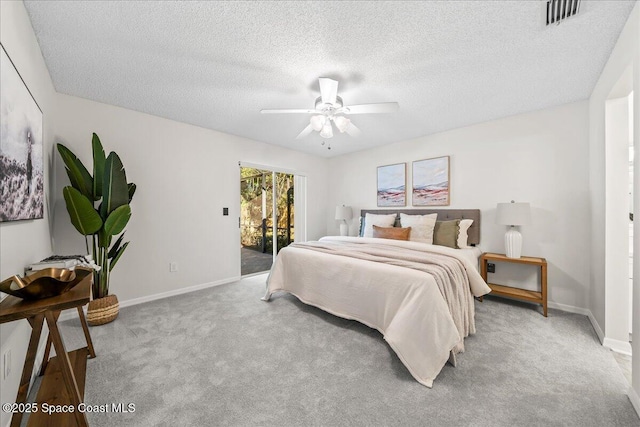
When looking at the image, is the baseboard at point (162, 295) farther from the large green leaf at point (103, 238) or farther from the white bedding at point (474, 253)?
the white bedding at point (474, 253)

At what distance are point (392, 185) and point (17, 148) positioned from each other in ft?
13.6

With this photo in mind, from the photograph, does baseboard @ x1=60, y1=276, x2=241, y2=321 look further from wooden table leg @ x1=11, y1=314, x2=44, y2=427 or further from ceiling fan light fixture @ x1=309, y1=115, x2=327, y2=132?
ceiling fan light fixture @ x1=309, y1=115, x2=327, y2=132

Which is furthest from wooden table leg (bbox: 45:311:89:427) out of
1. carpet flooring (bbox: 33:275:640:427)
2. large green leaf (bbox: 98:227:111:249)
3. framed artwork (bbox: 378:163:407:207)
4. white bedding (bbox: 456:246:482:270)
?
framed artwork (bbox: 378:163:407:207)

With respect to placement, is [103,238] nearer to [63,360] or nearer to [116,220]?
[116,220]

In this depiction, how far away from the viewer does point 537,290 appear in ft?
9.53

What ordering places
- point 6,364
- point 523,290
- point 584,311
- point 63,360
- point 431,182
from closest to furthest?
point 63,360 < point 6,364 < point 584,311 < point 523,290 < point 431,182

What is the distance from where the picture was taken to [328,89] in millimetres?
2055

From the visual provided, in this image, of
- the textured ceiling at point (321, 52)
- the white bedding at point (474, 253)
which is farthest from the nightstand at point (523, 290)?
the textured ceiling at point (321, 52)

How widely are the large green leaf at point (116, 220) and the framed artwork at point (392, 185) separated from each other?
12.0 ft

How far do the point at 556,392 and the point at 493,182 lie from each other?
2.48 m

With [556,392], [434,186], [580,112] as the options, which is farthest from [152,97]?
[580,112]

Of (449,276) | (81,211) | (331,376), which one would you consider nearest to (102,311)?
(81,211)

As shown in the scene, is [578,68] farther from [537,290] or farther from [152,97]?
[152,97]

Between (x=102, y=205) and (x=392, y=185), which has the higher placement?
(x=392, y=185)
